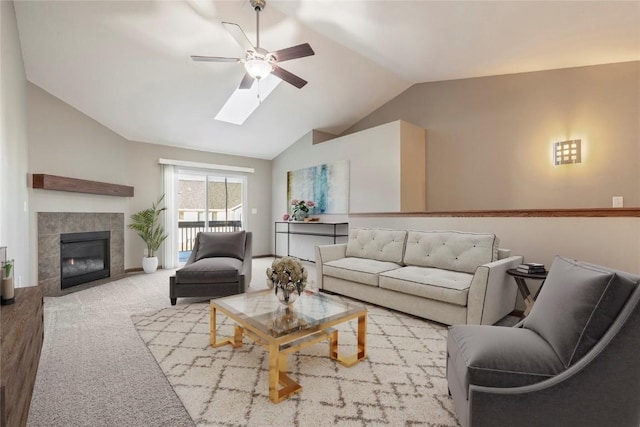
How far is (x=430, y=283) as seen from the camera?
280 centimetres

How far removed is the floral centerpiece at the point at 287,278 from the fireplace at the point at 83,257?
3.96m

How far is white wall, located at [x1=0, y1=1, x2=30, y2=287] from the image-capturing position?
98.7 inches

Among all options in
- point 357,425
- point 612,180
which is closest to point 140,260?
point 357,425

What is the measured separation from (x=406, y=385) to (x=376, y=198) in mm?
3541

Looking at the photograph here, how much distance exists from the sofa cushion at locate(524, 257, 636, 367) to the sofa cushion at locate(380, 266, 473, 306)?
3.81ft

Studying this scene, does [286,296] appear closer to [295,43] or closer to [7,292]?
[7,292]

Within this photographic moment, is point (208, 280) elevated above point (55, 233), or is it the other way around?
point (55, 233)

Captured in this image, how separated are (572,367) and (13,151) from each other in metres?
4.61

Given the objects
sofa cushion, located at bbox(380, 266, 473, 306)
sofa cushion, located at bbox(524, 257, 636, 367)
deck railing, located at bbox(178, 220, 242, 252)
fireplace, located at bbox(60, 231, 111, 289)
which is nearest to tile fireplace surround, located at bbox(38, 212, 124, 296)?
fireplace, located at bbox(60, 231, 111, 289)

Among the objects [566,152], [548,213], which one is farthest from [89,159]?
[566,152]

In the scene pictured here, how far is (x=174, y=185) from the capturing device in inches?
233

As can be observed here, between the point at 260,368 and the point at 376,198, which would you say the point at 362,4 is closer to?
the point at 376,198

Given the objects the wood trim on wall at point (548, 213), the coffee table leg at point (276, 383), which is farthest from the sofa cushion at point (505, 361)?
the wood trim on wall at point (548, 213)

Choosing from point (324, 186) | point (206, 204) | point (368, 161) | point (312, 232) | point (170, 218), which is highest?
point (368, 161)
